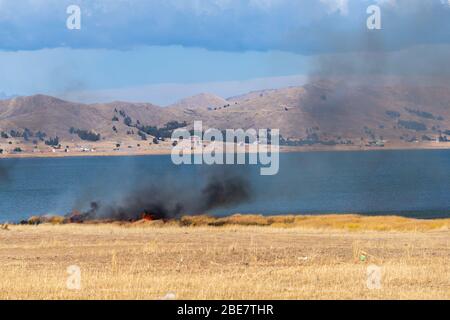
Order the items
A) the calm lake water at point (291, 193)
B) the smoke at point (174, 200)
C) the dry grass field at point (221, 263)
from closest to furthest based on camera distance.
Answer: the dry grass field at point (221, 263)
the smoke at point (174, 200)
the calm lake water at point (291, 193)

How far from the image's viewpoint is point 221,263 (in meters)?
34.7

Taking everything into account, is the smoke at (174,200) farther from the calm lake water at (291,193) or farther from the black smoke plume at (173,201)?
the calm lake water at (291,193)

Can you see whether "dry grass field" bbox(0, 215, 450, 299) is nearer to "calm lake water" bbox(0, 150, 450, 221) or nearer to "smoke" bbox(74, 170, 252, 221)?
"smoke" bbox(74, 170, 252, 221)

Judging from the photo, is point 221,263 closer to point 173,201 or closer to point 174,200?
point 173,201

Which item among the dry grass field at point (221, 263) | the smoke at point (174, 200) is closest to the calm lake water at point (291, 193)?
the smoke at point (174, 200)

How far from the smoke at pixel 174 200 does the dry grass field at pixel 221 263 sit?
3333 cm

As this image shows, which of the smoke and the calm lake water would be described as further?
the calm lake water

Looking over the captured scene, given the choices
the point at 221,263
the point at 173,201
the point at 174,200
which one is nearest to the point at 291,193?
the point at 174,200

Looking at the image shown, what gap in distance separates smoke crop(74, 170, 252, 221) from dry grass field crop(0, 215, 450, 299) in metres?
33.3

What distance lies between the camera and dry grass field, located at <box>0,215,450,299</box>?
2594cm

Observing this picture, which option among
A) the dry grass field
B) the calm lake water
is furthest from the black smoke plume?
the dry grass field

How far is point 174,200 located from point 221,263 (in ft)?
249

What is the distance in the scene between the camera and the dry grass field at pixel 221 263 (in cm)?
2594
